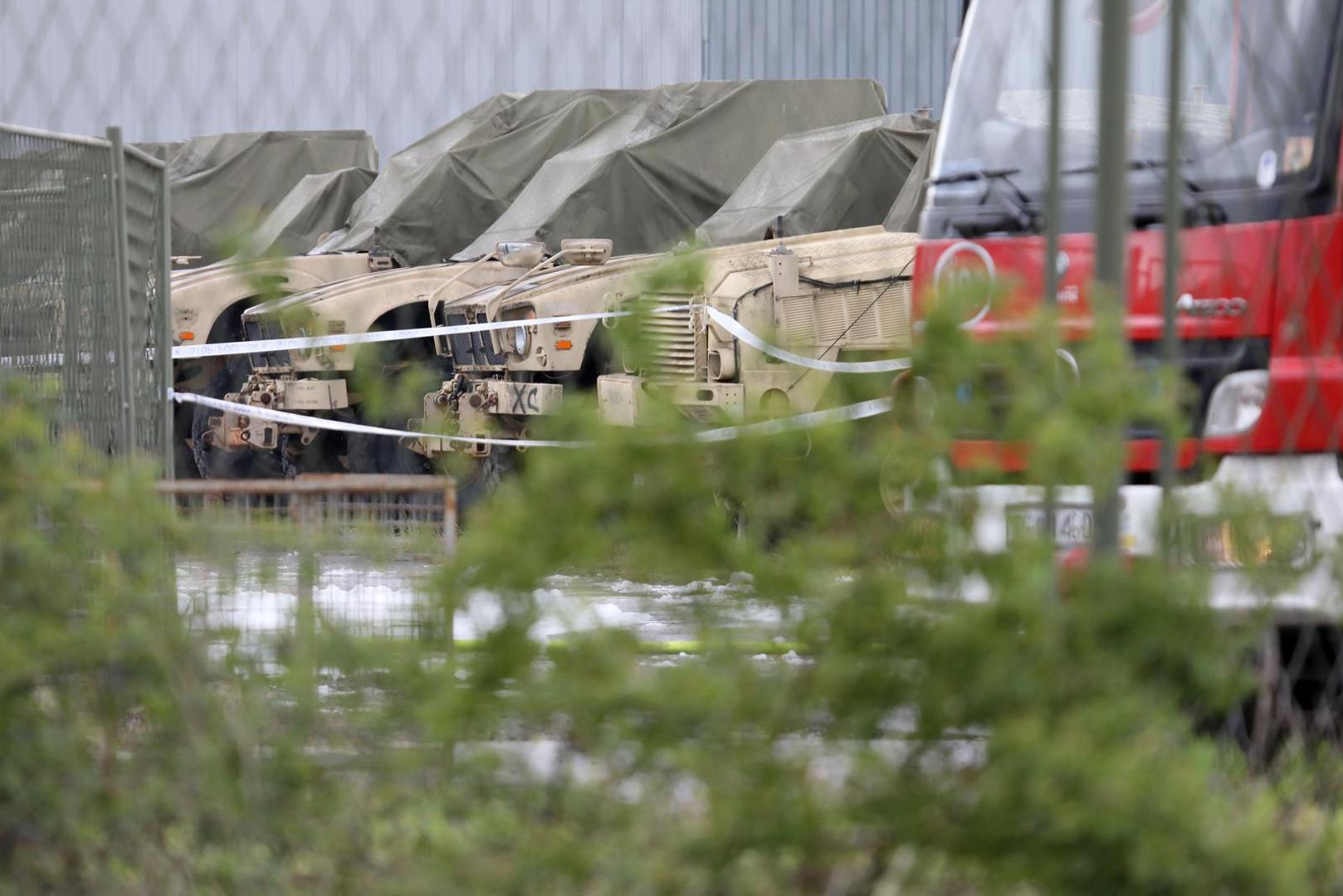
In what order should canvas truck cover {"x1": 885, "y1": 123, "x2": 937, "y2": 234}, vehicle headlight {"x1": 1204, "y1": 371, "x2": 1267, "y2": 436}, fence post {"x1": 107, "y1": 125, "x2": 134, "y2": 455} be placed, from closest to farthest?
1. vehicle headlight {"x1": 1204, "y1": 371, "x2": 1267, "y2": 436}
2. fence post {"x1": 107, "y1": 125, "x2": 134, "y2": 455}
3. canvas truck cover {"x1": 885, "y1": 123, "x2": 937, "y2": 234}

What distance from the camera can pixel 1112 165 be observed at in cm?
256

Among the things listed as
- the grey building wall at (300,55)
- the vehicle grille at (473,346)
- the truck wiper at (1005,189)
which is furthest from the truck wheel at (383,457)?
the grey building wall at (300,55)

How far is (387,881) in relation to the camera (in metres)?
2.42

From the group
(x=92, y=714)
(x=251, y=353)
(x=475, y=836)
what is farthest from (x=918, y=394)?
(x=251, y=353)

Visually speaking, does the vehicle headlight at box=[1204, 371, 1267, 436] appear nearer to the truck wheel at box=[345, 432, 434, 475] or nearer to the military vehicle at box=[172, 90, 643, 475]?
the truck wheel at box=[345, 432, 434, 475]

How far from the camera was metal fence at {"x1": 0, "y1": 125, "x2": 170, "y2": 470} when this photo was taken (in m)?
5.56

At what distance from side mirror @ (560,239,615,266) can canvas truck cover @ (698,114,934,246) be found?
30.0 inches

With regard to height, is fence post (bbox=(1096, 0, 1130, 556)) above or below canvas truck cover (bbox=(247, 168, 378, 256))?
below

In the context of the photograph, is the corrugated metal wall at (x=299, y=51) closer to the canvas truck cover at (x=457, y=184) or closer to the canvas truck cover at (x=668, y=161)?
the canvas truck cover at (x=668, y=161)

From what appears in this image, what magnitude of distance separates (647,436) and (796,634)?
1.06 feet

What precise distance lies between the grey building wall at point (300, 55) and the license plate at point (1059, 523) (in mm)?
1164

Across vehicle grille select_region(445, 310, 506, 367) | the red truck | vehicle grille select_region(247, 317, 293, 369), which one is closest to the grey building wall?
the red truck

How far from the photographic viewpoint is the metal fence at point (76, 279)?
18.2 ft

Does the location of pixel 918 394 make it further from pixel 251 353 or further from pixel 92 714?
pixel 251 353
